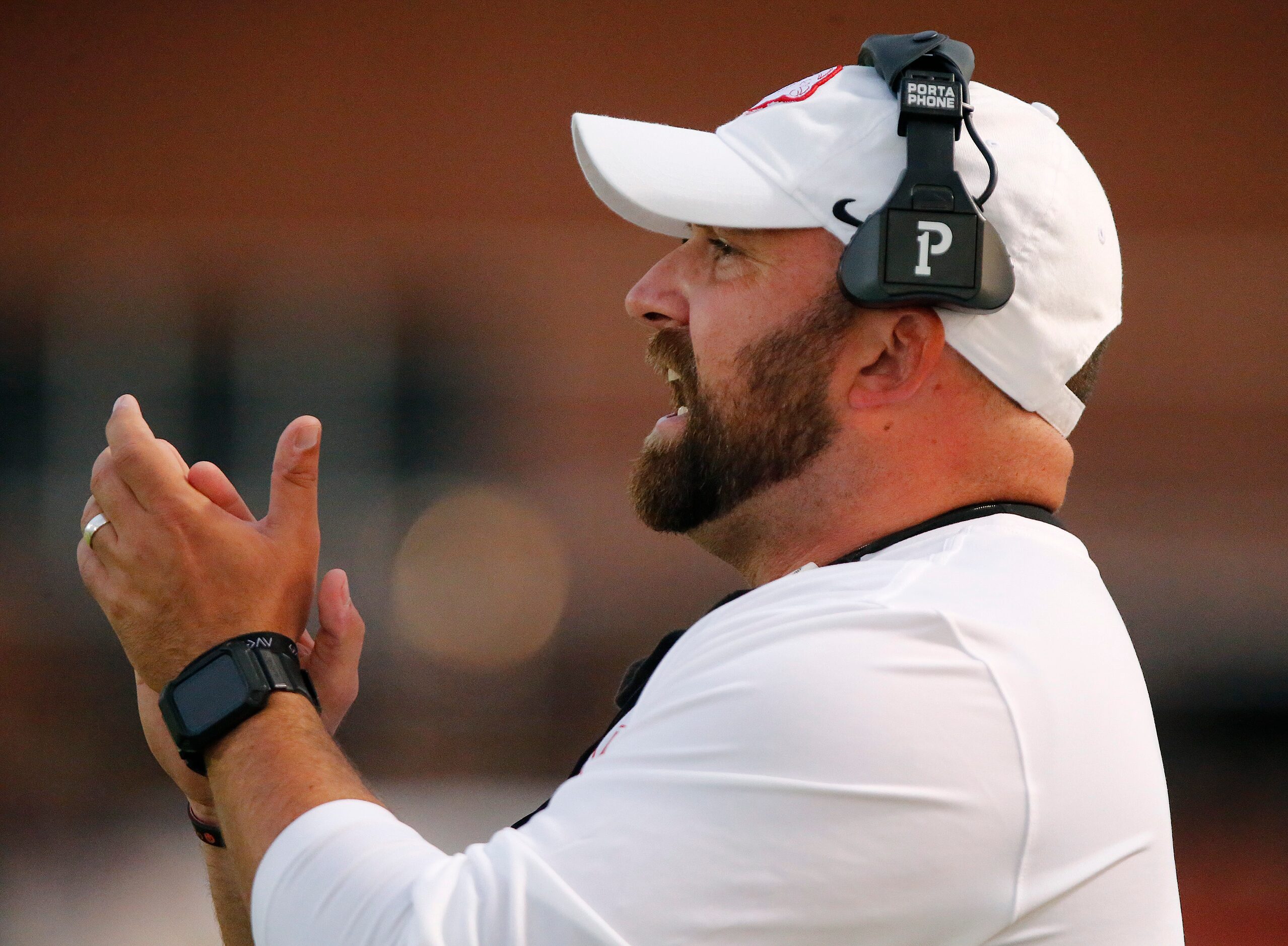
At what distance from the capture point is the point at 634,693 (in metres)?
0.99

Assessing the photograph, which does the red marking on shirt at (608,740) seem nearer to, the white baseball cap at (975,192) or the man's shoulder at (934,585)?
the man's shoulder at (934,585)

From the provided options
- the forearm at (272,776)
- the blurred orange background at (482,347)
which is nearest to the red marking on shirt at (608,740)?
the forearm at (272,776)

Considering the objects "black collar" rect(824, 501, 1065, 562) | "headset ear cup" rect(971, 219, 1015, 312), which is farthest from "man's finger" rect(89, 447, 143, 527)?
"headset ear cup" rect(971, 219, 1015, 312)

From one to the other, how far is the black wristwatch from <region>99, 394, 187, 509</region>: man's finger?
5.2 inches

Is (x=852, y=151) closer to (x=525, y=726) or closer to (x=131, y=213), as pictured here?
(x=525, y=726)

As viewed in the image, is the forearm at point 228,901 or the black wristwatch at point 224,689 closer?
the black wristwatch at point 224,689

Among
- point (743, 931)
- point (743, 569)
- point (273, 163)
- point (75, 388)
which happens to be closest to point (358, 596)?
point (75, 388)

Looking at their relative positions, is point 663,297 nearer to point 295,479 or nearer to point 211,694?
point 295,479

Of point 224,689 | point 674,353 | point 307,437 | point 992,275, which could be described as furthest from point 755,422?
point 224,689

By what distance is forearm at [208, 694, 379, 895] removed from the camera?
791 mm

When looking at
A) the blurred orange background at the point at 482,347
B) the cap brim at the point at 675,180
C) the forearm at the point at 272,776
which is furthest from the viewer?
the blurred orange background at the point at 482,347

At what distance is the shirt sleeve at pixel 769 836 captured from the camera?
26.5 inches

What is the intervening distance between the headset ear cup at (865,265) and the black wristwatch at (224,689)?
517 mm

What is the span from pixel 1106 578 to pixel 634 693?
3.04 m
